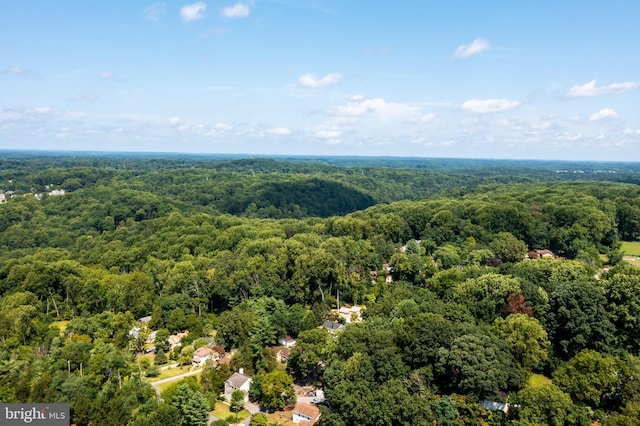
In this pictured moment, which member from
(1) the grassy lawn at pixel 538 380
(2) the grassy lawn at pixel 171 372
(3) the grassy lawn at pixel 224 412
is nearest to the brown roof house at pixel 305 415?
(3) the grassy lawn at pixel 224 412

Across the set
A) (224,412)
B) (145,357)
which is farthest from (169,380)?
(224,412)

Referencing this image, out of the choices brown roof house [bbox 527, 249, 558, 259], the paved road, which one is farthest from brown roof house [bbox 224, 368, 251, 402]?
brown roof house [bbox 527, 249, 558, 259]

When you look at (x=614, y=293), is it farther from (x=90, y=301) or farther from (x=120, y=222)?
(x=120, y=222)

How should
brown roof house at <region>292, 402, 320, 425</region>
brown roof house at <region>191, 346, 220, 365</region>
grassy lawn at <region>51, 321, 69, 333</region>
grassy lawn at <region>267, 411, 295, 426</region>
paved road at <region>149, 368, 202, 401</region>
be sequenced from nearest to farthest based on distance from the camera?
brown roof house at <region>292, 402, 320, 425</region> → grassy lawn at <region>267, 411, 295, 426</region> → paved road at <region>149, 368, 202, 401</region> → brown roof house at <region>191, 346, 220, 365</region> → grassy lawn at <region>51, 321, 69, 333</region>

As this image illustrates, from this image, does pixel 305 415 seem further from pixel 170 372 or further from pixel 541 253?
pixel 541 253

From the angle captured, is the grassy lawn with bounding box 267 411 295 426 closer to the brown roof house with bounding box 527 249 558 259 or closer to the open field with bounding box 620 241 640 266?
the brown roof house with bounding box 527 249 558 259

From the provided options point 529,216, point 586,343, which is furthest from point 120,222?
point 586,343
